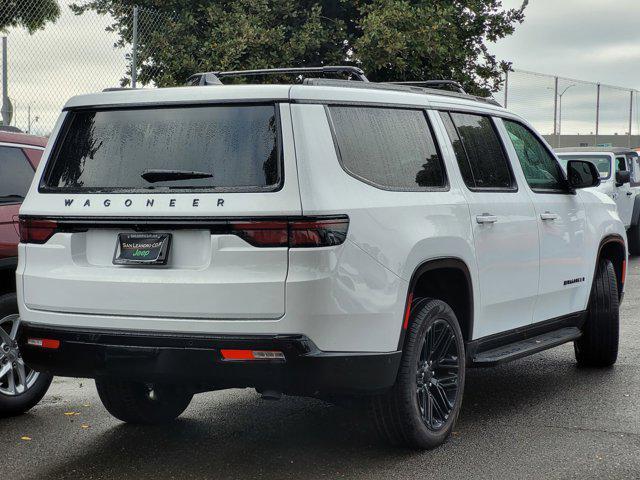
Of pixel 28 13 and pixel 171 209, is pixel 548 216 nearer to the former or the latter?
pixel 171 209

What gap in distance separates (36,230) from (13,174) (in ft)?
5.20

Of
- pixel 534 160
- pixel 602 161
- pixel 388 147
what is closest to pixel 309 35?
pixel 602 161

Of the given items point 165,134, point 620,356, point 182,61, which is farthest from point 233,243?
point 182,61

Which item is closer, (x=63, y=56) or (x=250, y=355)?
(x=250, y=355)

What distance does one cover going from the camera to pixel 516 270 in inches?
248

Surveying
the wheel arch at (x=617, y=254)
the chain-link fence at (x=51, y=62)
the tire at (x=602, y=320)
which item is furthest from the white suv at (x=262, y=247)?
the chain-link fence at (x=51, y=62)

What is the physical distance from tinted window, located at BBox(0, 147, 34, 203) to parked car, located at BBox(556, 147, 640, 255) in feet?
38.9

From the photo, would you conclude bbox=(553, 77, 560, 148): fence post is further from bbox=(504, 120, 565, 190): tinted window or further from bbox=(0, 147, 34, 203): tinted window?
bbox=(0, 147, 34, 203): tinted window

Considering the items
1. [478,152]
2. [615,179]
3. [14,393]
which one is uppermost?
[478,152]

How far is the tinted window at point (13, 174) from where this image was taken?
21.5 ft

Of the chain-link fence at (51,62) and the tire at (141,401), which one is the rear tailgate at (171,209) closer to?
the tire at (141,401)

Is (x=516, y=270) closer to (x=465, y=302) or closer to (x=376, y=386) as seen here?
(x=465, y=302)

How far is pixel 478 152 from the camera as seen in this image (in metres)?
6.21

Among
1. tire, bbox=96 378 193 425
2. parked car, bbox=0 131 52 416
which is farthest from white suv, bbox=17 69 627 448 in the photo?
parked car, bbox=0 131 52 416
